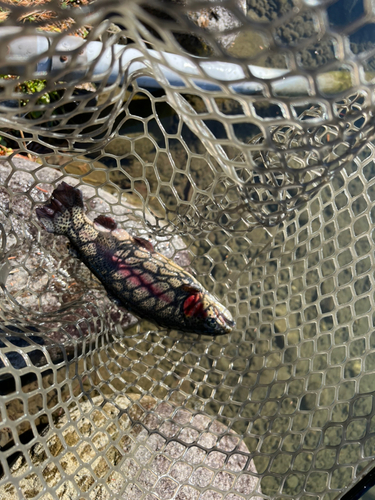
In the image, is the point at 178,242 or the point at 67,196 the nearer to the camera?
the point at 67,196

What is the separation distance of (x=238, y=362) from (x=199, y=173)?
2801 millimetres

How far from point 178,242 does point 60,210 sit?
164 centimetres

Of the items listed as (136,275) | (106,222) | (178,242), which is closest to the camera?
(136,275)

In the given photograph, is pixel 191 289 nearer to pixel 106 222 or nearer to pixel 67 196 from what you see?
pixel 106 222

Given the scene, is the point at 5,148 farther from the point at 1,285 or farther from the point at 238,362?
the point at 238,362

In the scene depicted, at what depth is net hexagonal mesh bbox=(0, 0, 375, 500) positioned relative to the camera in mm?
1708

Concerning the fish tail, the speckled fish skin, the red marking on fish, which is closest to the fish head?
the speckled fish skin

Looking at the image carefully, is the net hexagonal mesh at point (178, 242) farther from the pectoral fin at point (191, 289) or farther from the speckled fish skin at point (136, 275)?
the pectoral fin at point (191, 289)

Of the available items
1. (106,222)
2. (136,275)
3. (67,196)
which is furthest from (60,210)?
(136,275)

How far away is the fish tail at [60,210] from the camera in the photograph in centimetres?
315

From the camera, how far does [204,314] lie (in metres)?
3.03

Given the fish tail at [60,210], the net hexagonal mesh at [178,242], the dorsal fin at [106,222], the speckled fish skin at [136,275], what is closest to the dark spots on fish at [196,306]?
the speckled fish skin at [136,275]

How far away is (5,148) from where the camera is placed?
13.9 ft

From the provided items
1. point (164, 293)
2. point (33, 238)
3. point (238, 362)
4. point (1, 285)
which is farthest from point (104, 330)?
point (238, 362)
